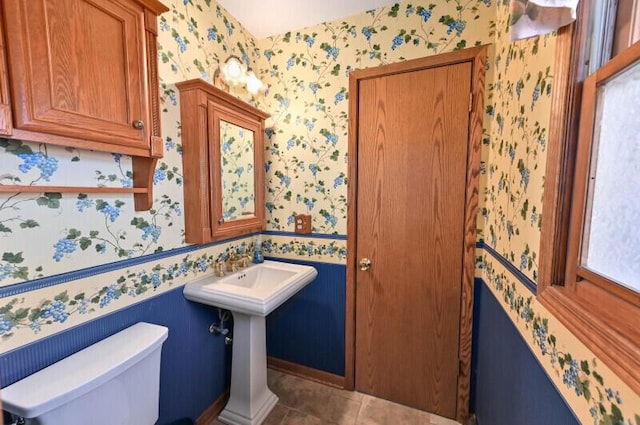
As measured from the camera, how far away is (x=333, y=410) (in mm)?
1616

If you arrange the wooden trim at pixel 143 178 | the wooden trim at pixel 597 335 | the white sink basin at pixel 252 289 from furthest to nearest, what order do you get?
the white sink basin at pixel 252 289 < the wooden trim at pixel 143 178 < the wooden trim at pixel 597 335

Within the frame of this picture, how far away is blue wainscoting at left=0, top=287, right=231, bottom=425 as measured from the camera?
0.85 meters

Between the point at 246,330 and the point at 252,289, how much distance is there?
0.27 metres

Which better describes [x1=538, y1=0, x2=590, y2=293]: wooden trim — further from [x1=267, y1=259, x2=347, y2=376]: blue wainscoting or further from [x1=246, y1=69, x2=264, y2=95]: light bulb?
[x1=246, y1=69, x2=264, y2=95]: light bulb

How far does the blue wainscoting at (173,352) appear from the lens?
85 centimetres

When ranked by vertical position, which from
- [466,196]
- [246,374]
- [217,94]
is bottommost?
[246,374]

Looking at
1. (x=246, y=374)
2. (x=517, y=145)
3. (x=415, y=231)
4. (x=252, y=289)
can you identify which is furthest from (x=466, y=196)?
(x=246, y=374)

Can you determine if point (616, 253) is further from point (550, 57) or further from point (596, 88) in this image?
point (550, 57)

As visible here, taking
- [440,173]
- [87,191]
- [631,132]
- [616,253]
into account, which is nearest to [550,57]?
[631,132]

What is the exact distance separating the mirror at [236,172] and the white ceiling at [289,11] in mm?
707

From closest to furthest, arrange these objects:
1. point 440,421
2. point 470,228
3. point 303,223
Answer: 1. point 470,228
2. point 440,421
3. point 303,223

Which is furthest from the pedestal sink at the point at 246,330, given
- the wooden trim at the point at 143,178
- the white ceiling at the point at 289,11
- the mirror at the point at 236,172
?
the white ceiling at the point at 289,11

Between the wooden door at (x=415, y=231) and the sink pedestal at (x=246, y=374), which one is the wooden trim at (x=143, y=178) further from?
the wooden door at (x=415, y=231)

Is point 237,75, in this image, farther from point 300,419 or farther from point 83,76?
point 300,419
